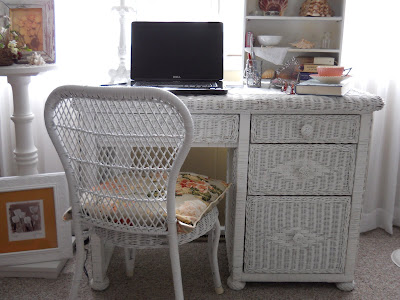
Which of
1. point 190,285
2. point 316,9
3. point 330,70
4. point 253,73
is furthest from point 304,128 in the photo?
point 190,285

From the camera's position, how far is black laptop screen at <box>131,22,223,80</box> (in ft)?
5.98

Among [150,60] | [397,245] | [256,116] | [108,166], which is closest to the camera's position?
[108,166]

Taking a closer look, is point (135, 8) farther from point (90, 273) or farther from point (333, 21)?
point (90, 273)

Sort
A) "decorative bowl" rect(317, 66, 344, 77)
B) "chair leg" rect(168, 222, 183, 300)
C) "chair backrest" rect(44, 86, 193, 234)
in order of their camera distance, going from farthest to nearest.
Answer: "decorative bowl" rect(317, 66, 344, 77) < "chair leg" rect(168, 222, 183, 300) < "chair backrest" rect(44, 86, 193, 234)

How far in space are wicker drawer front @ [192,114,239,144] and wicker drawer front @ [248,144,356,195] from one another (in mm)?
90

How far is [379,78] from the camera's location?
2.15 m

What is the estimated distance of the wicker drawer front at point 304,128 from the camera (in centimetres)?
161

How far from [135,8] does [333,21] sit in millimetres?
858

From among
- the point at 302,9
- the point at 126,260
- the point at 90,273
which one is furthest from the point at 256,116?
the point at 90,273

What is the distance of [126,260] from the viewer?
1860mm

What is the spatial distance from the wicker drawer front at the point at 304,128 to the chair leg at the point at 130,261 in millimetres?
669

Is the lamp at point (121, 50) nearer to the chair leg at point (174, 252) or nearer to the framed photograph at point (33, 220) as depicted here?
the framed photograph at point (33, 220)

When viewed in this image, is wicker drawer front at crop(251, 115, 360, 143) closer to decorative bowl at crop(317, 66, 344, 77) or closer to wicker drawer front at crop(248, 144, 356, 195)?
wicker drawer front at crop(248, 144, 356, 195)

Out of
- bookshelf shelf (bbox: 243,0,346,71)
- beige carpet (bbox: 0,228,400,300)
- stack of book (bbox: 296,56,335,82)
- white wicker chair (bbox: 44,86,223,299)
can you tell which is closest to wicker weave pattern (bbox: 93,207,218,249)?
white wicker chair (bbox: 44,86,223,299)
